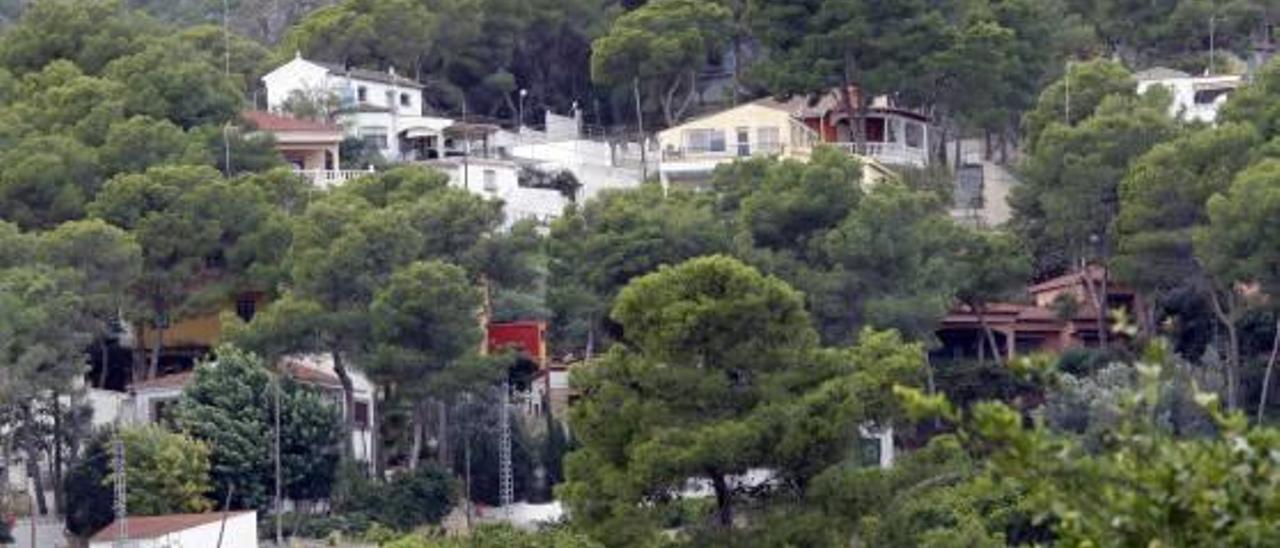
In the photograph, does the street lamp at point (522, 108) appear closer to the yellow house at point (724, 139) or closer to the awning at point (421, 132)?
the awning at point (421, 132)

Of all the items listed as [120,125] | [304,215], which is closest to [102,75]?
[120,125]

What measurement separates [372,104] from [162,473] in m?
19.8

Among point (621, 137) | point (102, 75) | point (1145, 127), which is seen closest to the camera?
point (1145, 127)

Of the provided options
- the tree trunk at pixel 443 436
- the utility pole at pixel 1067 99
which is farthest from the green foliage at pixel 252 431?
the utility pole at pixel 1067 99

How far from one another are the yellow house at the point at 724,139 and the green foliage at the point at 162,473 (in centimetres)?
1708

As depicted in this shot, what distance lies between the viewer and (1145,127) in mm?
53375

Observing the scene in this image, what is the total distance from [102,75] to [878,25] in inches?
511

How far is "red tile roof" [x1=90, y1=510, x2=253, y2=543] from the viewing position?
140ft

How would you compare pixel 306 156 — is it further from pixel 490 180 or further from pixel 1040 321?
pixel 1040 321

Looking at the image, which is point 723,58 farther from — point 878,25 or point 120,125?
point 120,125

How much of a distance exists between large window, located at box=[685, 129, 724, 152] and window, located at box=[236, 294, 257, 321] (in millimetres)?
12088

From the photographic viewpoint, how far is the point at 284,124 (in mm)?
59906

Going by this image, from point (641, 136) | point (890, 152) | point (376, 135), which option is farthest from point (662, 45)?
point (376, 135)

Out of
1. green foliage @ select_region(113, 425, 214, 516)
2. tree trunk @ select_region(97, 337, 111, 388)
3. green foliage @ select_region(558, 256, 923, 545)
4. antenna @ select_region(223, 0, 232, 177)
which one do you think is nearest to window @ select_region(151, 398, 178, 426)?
green foliage @ select_region(113, 425, 214, 516)
